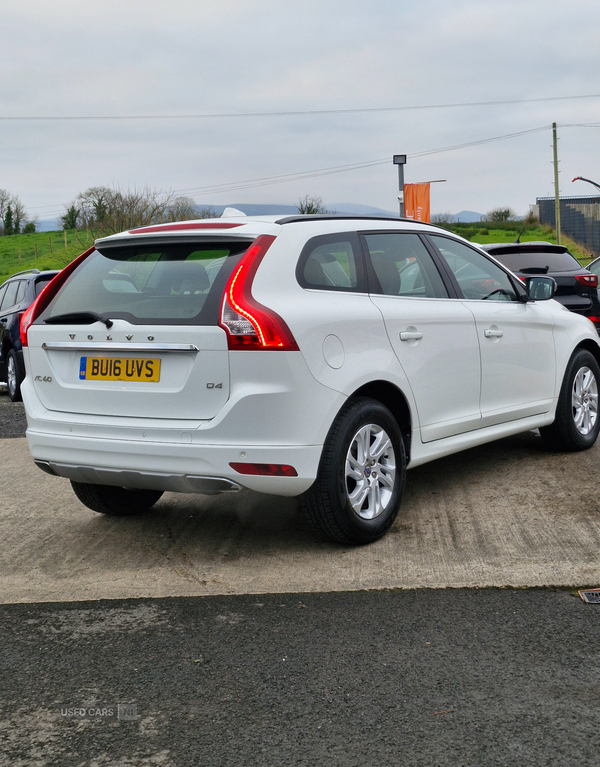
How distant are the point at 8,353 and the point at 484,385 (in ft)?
27.8

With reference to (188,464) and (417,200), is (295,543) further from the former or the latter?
(417,200)

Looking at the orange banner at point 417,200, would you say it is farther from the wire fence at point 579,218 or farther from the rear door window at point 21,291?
the wire fence at point 579,218

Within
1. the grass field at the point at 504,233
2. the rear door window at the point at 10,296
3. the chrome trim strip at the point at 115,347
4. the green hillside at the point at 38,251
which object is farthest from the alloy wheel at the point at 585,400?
the grass field at the point at 504,233

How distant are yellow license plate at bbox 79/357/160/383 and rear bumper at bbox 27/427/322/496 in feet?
1.01

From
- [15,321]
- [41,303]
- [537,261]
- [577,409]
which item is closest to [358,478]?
[41,303]

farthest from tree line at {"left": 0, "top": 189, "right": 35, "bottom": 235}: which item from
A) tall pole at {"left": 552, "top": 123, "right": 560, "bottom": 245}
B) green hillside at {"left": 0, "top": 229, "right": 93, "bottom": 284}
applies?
tall pole at {"left": 552, "top": 123, "right": 560, "bottom": 245}

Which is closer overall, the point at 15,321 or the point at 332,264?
the point at 332,264

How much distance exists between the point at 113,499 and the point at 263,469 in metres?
1.62

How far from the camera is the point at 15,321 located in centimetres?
1223

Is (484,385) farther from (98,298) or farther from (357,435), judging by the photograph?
(98,298)

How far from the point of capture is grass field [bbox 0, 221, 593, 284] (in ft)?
195

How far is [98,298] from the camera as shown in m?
4.69

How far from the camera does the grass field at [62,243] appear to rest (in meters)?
59.4

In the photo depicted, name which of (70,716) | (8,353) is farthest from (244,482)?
(8,353)
